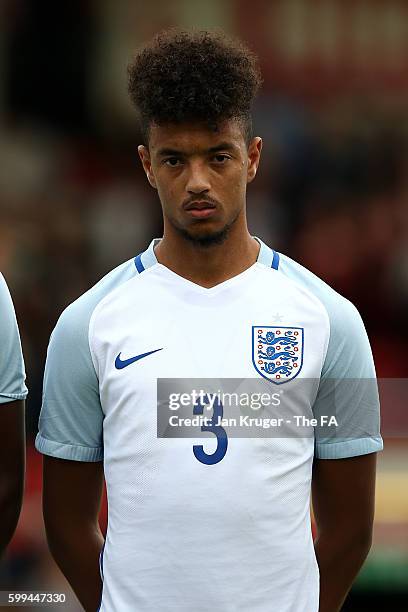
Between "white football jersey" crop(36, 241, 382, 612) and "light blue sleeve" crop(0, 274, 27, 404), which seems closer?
"white football jersey" crop(36, 241, 382, 612)

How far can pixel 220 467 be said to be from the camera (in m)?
2.72

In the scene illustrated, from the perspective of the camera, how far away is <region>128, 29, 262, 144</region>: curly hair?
2738mm

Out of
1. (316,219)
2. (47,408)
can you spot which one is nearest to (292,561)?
(47,408)

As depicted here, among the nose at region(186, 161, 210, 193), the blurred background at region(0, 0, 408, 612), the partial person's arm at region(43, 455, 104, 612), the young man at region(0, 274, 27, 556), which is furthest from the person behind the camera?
the blurred background at region(0, 0, 408, 612)

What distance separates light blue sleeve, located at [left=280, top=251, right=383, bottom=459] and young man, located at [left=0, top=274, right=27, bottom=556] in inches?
29.1

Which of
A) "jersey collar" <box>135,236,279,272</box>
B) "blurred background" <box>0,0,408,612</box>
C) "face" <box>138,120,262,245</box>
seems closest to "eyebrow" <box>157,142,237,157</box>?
"face" <box>138,120,262,245</box>

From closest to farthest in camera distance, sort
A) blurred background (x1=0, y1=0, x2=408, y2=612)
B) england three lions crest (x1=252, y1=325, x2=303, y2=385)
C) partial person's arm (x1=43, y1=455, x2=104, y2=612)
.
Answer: england three lions crest (x1=252, y1=325, x2=303, y2=385), partial person's arm (x1=43, y1=455, x2=104, y2=612), blurred background (x1=0, y1=0, x2=408, y2=612)

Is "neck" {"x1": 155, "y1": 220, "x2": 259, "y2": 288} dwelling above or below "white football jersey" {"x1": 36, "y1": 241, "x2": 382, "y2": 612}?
above

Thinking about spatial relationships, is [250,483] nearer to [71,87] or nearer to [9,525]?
[9,525]

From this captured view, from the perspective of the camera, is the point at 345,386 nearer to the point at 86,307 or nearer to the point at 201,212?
the point at 201,212

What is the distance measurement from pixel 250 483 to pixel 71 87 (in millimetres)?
5089

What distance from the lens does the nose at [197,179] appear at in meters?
2.70

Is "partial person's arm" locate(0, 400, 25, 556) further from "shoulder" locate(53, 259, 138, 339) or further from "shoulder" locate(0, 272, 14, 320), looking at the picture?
"shoulder" locate(53, 259, 138, 339)

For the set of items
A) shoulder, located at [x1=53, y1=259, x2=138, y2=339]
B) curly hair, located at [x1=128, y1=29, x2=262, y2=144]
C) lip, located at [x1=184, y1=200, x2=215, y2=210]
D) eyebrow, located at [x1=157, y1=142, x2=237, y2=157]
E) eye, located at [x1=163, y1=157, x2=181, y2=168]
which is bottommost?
shoulder, located at [x1=53, y1=259, x2=138, y2=339]
